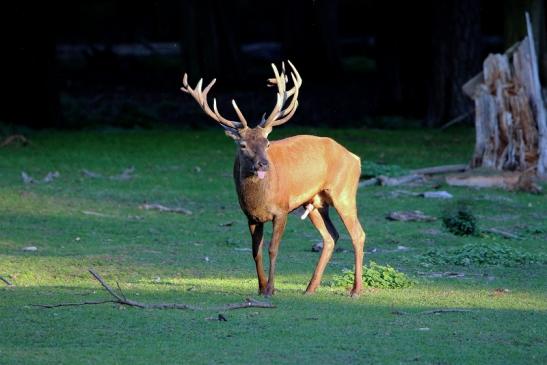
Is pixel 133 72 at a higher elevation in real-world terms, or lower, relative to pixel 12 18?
lower

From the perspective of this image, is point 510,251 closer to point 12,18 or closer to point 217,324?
point 217,324

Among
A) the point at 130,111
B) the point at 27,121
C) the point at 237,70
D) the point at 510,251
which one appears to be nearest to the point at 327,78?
the point at 237,70

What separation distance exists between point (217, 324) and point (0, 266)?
3.98 metres

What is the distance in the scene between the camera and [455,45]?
80.9ft

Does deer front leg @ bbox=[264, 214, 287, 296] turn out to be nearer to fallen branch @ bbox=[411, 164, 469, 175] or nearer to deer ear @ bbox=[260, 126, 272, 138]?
deer ear @ bbox=[260, 126, 272, 138]

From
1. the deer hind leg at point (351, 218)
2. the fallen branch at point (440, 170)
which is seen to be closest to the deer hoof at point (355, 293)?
the deer hind leg at point (351, 218)

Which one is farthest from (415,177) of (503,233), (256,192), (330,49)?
(330,49)

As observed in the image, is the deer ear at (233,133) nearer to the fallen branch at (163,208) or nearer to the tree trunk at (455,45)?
the fallen branch at (163,208)

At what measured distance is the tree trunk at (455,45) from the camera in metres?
24.6

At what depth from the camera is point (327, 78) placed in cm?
3591

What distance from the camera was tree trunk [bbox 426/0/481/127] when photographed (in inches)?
968

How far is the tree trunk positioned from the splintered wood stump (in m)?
5.47

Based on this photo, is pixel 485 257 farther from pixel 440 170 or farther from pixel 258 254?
pixel 440 170

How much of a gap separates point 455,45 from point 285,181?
14.6 m
